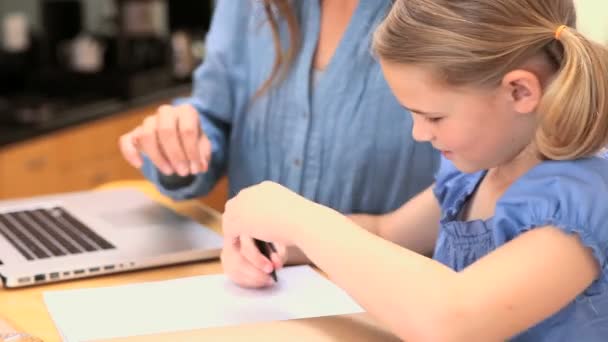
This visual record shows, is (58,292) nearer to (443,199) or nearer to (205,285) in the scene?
(205,285)

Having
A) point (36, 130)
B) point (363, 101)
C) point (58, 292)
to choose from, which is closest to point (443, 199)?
point (363, 101)

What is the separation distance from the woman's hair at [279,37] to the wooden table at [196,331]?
1.04ft

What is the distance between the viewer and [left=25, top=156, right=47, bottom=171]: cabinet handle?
278 centimetres

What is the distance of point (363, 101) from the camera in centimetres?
136

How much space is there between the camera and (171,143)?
1318mm

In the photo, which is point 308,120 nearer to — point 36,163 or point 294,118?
point 294,118

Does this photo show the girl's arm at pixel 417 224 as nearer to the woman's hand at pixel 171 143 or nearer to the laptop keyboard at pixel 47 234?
the woman's hand at pixel 171 143

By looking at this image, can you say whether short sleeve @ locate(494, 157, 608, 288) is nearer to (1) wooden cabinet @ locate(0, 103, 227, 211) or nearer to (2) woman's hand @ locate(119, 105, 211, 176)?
(2) woman's hand @ locate(119, 105, 211, 176)

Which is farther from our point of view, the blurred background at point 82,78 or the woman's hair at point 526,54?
the blurred background at point 82,78

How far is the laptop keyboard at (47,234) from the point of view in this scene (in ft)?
4.08

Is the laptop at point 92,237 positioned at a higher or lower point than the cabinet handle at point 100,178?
higher

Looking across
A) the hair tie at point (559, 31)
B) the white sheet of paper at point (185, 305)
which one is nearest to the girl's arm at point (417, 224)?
the white sheet of paper at point (185, 305)

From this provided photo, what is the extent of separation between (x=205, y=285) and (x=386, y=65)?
34 centimetres

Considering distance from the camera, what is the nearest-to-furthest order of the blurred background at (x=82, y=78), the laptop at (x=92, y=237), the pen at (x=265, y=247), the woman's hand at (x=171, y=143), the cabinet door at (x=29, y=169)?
the pen at (x=265, y=247) → the laptop at (x=92, y=237) → the woman's hand at (x=171, y=143) → the cabinet door at (x=29, y=169) → the blurred background at (x=82, y=78)
